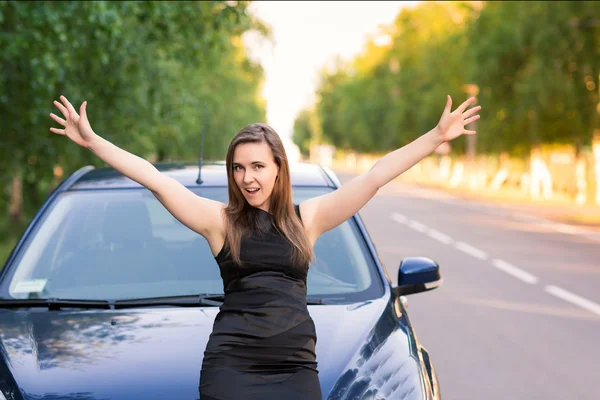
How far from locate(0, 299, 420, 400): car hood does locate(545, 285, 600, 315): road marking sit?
7.55m

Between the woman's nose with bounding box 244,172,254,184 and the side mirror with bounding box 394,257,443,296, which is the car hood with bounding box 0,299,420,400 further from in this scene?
the woman's nose with bounding box 244,172,254,184

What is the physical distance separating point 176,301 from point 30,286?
732 millimetres

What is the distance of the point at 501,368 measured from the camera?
311 inches

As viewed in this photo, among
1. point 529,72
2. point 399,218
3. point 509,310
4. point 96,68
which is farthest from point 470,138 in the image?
point 509,310

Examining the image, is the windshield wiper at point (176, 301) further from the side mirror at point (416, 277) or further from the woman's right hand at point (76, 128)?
the woman's right hand at point (76, 128)

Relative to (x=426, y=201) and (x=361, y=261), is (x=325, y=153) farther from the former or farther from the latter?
(x=361, y=261)

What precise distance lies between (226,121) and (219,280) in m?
33.0

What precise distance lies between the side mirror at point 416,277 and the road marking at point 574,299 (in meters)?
6.69

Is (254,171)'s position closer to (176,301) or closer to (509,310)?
(176,301)

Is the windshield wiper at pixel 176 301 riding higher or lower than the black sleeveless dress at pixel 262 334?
lower

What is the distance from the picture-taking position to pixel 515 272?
48.4ft

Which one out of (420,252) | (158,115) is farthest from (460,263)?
(158,115)

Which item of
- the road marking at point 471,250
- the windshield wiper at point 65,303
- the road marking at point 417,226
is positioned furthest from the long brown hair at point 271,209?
the road marking at point 417,226

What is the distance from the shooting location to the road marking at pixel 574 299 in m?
11.4
